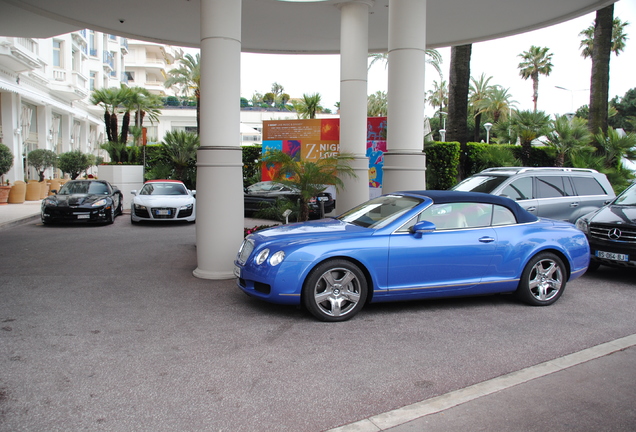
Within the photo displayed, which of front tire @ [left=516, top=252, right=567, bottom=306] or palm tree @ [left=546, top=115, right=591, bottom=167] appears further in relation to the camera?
palm tree @ [left=546, top=115, right=591, bottom=167]

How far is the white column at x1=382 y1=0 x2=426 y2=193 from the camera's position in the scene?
31.6ft

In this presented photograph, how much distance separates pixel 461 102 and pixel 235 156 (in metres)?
12.5

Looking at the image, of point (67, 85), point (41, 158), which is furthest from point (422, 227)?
point (67, 85)

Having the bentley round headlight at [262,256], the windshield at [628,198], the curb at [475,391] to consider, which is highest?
the windshield at [628,198]

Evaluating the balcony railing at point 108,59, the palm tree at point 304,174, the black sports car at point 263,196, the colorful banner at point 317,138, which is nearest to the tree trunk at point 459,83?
the colorful banner at point 317,138

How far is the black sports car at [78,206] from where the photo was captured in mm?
14438

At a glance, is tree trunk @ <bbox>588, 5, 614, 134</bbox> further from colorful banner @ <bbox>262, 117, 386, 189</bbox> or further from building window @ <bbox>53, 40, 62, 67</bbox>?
building window @ <bbox>53, 40, 62, 67</bbox>

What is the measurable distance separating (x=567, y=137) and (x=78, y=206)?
55.0 ft

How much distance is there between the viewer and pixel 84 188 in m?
16.2

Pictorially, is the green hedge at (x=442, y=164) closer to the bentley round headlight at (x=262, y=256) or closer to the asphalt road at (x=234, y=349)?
the asphalt road at (x=234, y=349)

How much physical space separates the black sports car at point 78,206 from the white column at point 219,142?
26.3ft

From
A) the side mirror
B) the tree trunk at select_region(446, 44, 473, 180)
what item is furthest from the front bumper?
the tree trunk at select_region(446, 44, 473, 180)

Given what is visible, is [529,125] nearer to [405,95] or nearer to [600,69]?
[600,69]

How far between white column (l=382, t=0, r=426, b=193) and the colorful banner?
7289 mm
